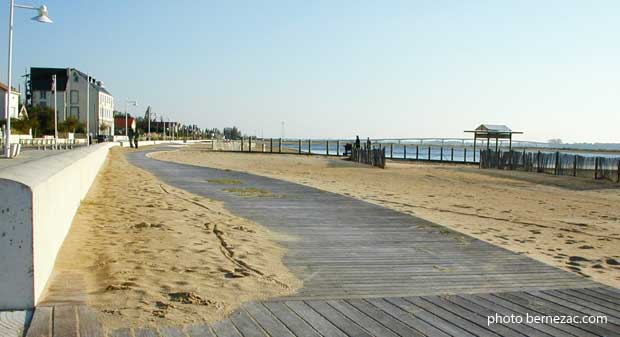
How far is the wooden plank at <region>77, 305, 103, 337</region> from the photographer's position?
13.0ft

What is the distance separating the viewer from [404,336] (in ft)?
13.6

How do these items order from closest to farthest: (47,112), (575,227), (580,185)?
1. (575,227)
2. (580,185)
3. (47,112)

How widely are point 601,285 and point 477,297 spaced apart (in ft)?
5.28

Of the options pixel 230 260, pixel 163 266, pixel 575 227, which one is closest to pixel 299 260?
pixel 230 260

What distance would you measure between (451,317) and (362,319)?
74 centimetres

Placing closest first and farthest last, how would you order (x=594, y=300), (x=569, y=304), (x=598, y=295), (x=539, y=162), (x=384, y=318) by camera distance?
(x=384, y=318), (x=569, y=304), (x=594, y=300), (x=598, y=295), (x=539, y=162)

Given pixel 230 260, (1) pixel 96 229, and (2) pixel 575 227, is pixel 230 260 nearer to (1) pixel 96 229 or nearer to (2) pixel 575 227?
(1) pixel 96 229

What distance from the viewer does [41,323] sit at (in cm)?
409

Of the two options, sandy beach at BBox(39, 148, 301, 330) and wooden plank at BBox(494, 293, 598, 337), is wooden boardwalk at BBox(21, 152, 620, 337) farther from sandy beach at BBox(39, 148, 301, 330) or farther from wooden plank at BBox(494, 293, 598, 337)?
sandy beach at BBox(39, 148, 301, 330)

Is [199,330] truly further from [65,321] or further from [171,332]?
[65,321]

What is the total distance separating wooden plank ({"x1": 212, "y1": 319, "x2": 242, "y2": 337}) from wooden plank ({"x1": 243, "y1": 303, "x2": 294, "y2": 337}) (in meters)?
0.22

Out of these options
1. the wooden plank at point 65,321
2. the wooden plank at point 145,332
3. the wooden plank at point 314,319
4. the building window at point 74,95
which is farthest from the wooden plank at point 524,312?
the building window at point 74,95

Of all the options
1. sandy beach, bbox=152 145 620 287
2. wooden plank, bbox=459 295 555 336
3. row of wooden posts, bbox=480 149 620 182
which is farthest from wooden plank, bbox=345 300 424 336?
row of wooden posts, bbox=480 149 620 182

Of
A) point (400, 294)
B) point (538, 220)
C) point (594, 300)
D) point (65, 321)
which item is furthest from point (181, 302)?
point (538, 220)
